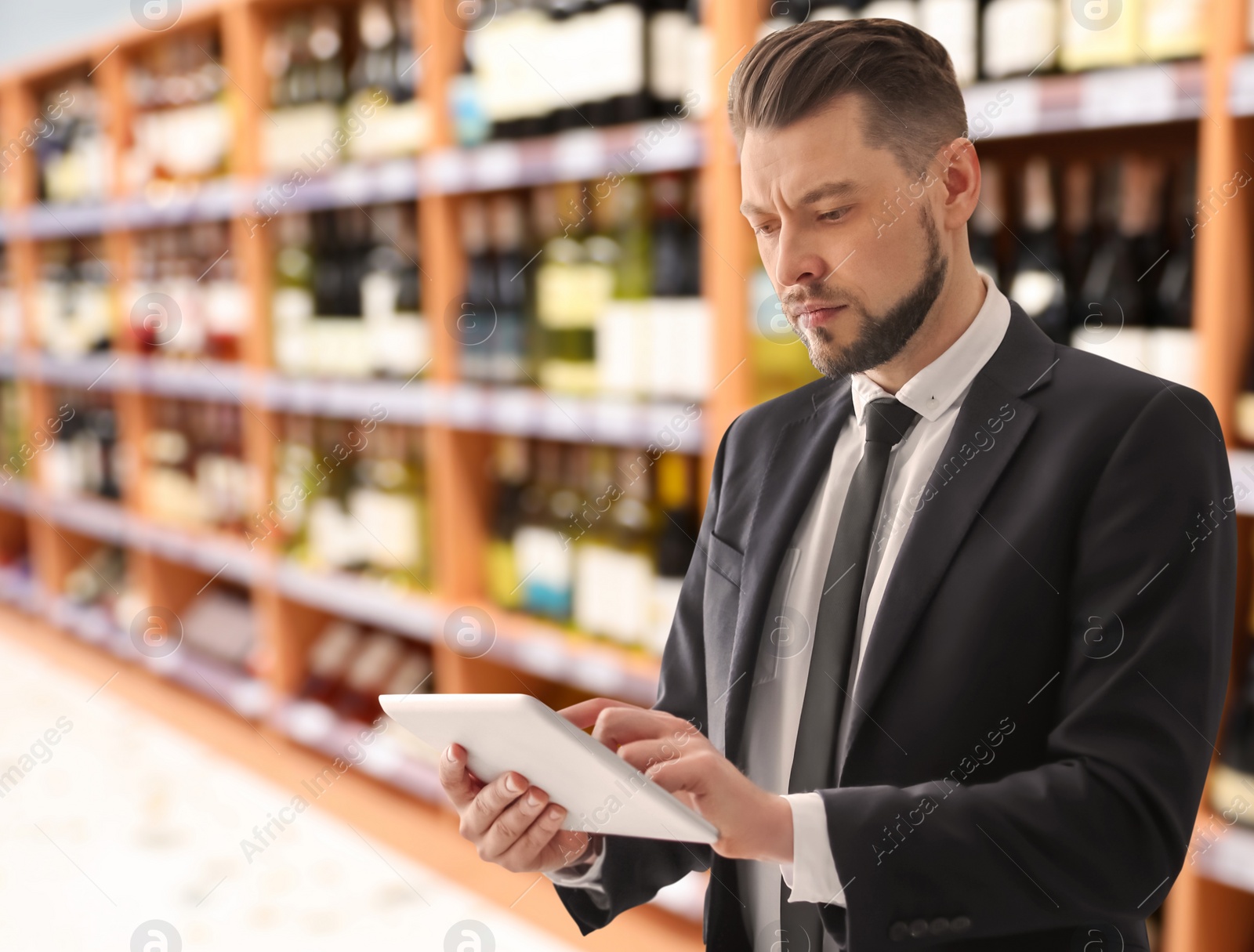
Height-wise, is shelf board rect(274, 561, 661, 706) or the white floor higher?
shelf board rect(274, 561, 661, 706)

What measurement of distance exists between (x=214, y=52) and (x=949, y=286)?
2738mm

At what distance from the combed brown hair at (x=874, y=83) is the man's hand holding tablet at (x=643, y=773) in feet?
1.45

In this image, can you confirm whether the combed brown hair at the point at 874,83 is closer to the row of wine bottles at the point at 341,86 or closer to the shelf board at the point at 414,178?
the shelf board at the point at 414,178

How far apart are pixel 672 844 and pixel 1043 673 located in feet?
1.25

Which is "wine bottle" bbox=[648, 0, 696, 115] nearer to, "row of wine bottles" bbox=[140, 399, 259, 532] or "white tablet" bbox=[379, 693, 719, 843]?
"white tablet" bbox=[379, 693, 719, 843]

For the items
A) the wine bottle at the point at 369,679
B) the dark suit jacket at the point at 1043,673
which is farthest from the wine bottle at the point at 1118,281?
the wine bottle at the point at 369,679

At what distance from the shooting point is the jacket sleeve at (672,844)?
911 millimetres

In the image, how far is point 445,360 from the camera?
89.6 inches

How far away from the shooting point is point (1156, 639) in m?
0.67

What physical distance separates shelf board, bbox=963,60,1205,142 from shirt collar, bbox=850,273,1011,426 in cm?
62

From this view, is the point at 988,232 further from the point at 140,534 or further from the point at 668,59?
the point at 140,534

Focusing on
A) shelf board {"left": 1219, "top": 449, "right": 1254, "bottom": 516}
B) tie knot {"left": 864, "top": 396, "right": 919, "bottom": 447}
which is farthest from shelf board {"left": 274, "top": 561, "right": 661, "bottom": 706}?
tie knot {"left": 864, "top": 396, "right": 919, "bottom": 447}

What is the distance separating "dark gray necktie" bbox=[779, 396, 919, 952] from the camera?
81 cm

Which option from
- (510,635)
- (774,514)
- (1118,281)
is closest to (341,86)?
(510,635)
